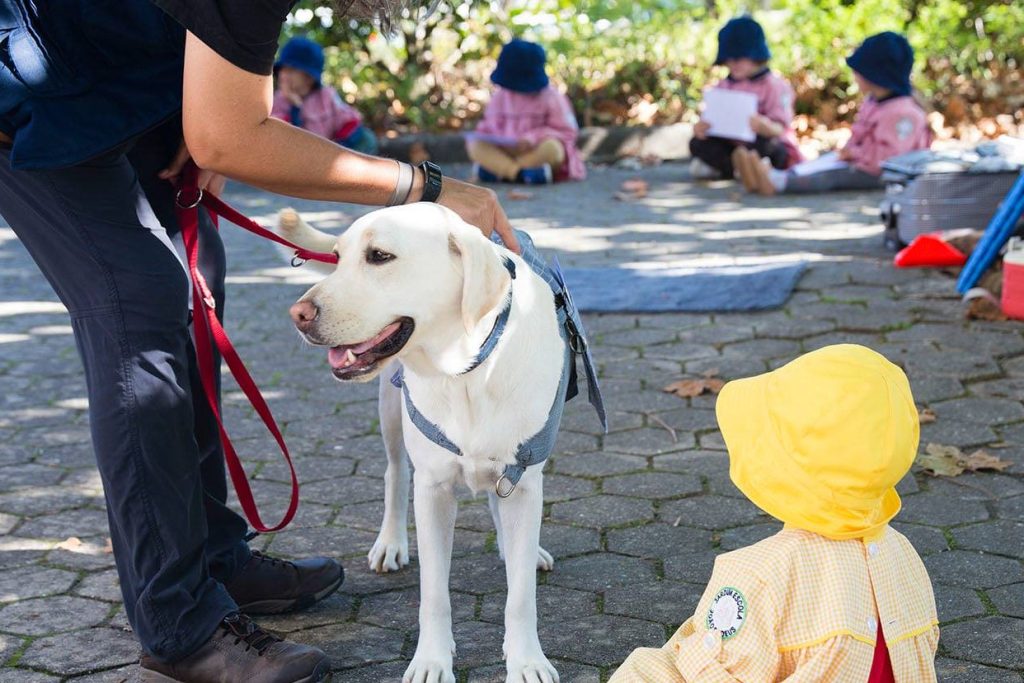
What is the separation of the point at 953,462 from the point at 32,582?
3.17m

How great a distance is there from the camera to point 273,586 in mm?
3434

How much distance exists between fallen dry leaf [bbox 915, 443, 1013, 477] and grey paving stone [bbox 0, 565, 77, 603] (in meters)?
2.96

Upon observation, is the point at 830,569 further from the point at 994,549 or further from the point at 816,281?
the point at 816,281

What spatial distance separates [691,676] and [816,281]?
5084 mm

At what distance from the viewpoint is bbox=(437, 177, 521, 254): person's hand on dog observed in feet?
9.62

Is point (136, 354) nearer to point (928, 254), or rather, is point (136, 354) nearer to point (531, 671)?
point (531, 671)

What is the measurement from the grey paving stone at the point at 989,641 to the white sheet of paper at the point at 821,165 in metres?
7.41

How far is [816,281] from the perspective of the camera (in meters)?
7.04

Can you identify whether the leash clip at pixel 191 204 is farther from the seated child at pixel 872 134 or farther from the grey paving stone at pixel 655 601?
the seated child at pixel 872 134

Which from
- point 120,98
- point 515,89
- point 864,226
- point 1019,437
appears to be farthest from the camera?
point 515,89

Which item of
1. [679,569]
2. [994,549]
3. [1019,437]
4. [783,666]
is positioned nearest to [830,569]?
[783,666]

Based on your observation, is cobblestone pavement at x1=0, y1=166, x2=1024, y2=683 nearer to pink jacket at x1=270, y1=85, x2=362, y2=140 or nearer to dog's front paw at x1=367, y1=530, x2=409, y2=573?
dog's front paw at x1=367, y1=530, x2=409, y2=573

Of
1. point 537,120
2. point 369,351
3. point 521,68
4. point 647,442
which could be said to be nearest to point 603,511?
point 647,442

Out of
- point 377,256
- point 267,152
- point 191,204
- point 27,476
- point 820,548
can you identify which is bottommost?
point 27,476
